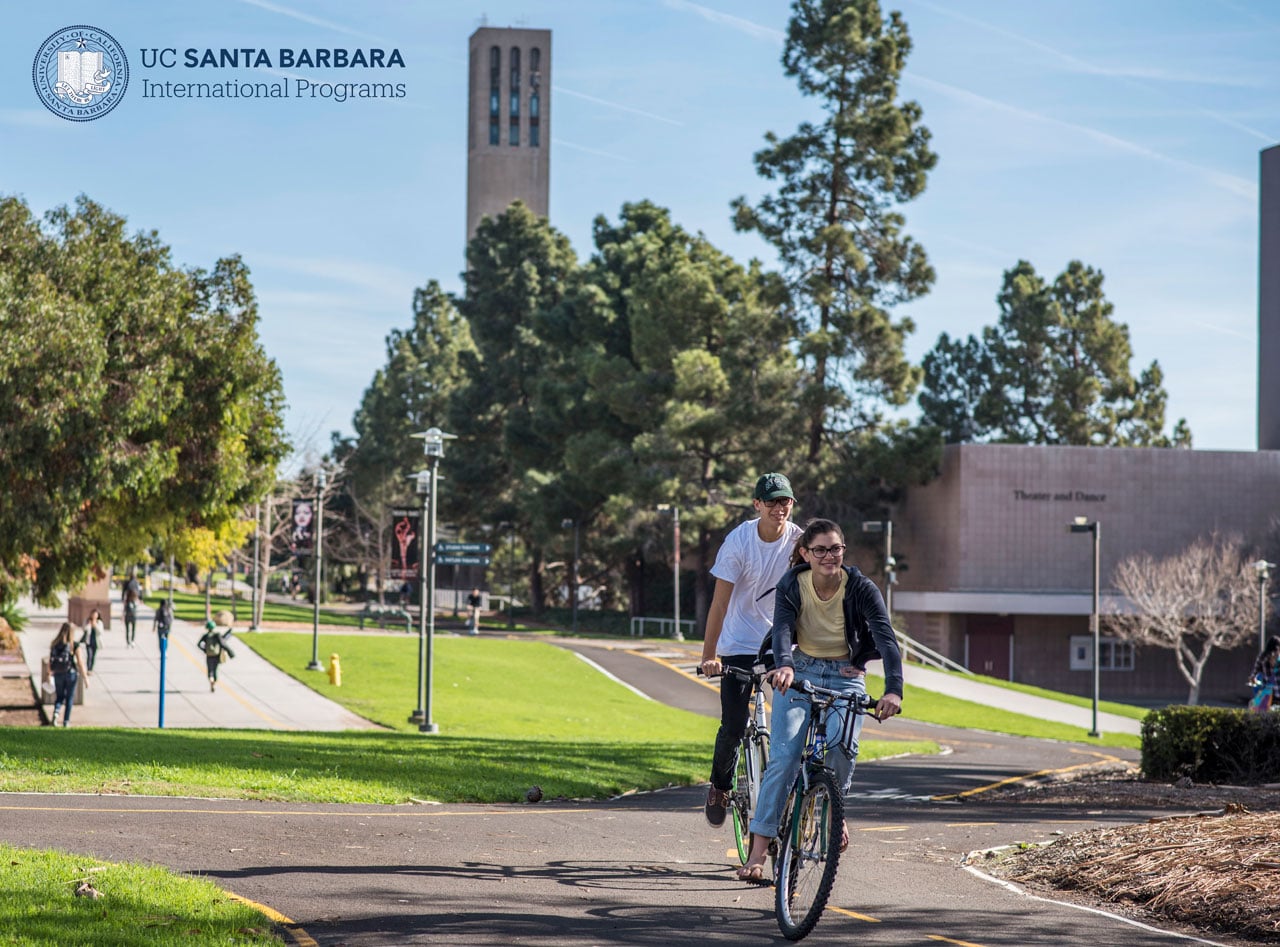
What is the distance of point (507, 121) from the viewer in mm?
109375

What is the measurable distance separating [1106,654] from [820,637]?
57.0 metres

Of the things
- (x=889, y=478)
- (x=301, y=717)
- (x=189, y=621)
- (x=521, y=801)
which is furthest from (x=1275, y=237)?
(x=521, y=801)

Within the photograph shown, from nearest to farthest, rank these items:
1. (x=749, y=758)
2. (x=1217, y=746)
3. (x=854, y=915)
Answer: (x=854, y=915), (x=749, y=758), (x=1217, y=746)

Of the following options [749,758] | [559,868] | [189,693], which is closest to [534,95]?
[189,693]

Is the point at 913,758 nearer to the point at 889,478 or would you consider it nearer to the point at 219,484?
the point at 219,484

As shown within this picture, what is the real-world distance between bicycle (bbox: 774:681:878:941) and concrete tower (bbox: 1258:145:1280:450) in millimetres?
67210

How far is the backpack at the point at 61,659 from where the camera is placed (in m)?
25.7

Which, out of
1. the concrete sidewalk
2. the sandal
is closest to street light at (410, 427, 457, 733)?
the concrete sidewalk

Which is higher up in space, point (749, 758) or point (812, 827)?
point (749, 758)

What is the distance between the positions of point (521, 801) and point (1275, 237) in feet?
214

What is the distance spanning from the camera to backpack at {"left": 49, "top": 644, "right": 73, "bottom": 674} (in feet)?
84.4

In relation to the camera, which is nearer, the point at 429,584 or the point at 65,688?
the point at 65,688

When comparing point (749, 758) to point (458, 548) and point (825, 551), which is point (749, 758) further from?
point (458, 548)

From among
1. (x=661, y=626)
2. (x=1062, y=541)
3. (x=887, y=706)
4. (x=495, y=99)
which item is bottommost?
(x=661, y=626)
